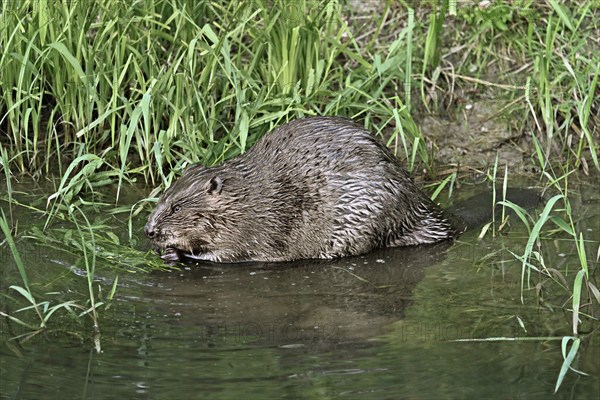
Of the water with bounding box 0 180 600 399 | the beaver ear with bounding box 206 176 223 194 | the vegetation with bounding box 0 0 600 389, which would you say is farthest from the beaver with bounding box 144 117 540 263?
the vegetation with bounding box 0 0 600 389

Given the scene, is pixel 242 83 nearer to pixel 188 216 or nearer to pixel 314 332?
pixel 188 216

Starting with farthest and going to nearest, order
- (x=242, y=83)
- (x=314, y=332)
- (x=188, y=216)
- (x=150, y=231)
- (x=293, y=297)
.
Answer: (x=242, y=83) → (x=188, y=216) → (x=150, y=231) → (x=293, y=297) → (x=314, y=332)

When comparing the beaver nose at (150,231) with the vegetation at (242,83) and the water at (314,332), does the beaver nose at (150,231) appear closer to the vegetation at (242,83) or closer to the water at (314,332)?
the water at (314,332)

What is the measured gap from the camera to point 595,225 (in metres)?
6.43

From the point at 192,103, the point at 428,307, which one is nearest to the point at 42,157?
the point at 192,103

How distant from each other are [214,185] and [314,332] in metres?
1.42

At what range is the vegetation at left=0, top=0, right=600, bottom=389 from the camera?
6.89 m

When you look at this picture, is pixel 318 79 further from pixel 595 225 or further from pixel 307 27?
pixel 595 225

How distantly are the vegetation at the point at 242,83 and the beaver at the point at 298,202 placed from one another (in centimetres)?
45

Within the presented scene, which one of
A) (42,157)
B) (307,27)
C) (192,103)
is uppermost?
(307,27)

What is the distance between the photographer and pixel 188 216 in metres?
6.18

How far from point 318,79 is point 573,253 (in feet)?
6.59

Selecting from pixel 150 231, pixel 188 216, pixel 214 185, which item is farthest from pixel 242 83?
pixel 150 231

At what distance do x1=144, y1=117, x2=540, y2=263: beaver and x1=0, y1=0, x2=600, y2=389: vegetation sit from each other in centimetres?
45
